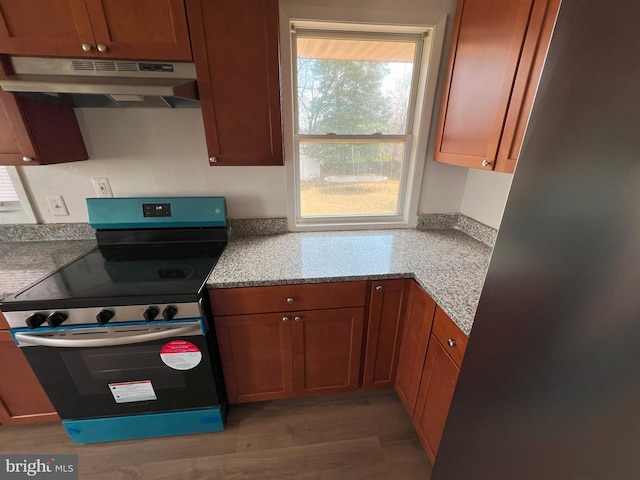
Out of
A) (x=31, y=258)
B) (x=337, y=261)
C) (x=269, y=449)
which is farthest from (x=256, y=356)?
(x=31, y=258)

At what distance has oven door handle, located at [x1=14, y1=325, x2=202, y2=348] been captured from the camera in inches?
42.1

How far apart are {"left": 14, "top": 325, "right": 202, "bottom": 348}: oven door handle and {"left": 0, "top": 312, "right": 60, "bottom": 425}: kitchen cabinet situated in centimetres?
21

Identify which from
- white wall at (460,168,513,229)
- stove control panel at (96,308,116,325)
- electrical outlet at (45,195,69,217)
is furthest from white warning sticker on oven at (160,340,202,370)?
white wall at (460,168,513,229)

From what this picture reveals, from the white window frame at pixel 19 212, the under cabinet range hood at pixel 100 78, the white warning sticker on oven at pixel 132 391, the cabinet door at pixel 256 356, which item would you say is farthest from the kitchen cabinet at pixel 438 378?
the white window frame at pixel 19 212

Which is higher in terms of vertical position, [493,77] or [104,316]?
[493,77]

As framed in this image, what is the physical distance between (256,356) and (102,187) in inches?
51.9

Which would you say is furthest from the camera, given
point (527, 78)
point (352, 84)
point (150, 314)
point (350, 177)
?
point (350, 177)

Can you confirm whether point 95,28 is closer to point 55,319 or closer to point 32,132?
point 32,132

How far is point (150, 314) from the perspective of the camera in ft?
3.51

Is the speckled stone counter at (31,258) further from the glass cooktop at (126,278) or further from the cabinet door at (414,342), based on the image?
the cabinet door at (414,342)

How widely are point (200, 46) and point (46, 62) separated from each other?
0.58 metres

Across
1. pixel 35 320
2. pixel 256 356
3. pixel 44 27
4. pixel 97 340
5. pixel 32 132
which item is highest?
pixel 44 27

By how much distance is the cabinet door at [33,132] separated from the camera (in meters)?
1.12

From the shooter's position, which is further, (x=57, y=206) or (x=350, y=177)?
(x=350, y=177)
